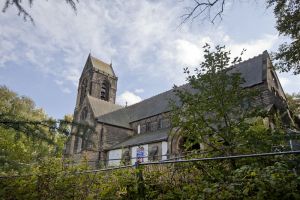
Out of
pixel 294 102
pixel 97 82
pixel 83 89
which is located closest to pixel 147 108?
pixel 97 82

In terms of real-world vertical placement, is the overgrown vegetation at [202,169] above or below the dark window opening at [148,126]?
below

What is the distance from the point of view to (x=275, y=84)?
24422mm

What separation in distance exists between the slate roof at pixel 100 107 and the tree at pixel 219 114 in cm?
2739

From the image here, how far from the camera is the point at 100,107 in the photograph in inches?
1431

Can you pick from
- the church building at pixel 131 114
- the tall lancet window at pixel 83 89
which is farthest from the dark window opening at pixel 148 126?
the tall lancet window at pixel 83 89

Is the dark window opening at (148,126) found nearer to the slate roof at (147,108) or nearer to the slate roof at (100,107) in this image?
the slate roof at (147,108)

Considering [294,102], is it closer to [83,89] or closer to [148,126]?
[148,126]

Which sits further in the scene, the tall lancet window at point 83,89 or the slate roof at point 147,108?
the tall lancet window at point 83,89

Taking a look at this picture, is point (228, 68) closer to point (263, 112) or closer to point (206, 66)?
point (206, 66)

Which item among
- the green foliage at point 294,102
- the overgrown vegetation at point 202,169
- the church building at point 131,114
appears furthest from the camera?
the green foliage at point 294,102

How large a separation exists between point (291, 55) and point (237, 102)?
10.8 metres

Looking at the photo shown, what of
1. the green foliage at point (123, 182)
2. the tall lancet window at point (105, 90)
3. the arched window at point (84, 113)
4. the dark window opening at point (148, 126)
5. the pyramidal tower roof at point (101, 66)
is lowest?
the green foliage at point (123, 182)

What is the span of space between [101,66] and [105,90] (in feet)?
17.0

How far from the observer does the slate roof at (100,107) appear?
113ft
